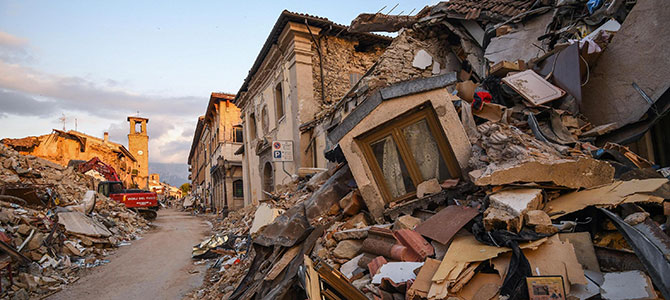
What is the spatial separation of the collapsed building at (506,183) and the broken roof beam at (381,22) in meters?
1.82

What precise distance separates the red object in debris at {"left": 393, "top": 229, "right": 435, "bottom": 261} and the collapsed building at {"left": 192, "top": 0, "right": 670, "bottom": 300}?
0.5 inches

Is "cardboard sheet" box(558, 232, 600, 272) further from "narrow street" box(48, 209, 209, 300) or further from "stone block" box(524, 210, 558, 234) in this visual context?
"narrow street" box(48, 209, 209, 300)

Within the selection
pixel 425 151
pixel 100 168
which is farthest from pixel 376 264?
pixel 100 168

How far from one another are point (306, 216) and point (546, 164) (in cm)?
341

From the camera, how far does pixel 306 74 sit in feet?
40.0

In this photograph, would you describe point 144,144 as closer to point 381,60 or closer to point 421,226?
point 381,60

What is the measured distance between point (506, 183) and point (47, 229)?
1044 cm

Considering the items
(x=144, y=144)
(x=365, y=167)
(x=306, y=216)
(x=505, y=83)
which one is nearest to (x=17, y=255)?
(x=306, y=216)

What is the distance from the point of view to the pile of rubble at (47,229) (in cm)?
626

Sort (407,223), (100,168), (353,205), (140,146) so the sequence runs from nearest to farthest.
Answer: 1. (407,223)
2. (353,205)
3. (100,168)
4. (140,146)

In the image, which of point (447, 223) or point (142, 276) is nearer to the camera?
point (447, 223)

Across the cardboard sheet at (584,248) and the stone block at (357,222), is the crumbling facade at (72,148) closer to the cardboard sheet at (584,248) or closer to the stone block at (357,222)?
the stone block at (357,222)

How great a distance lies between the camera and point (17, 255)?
6234mm

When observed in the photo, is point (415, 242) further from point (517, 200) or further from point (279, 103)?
point (279, 103)
